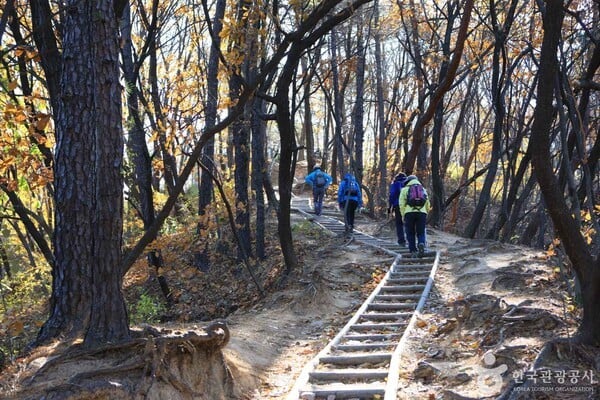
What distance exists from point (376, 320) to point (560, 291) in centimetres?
282

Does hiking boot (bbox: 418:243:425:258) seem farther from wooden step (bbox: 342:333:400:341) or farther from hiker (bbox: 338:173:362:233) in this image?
wooden step (bbox: 342:333:400:341)

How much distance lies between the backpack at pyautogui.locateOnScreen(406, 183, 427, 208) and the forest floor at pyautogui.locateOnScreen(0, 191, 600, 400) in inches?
60.1

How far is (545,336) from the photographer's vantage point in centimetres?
600

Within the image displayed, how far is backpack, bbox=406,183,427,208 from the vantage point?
12078 millimetres

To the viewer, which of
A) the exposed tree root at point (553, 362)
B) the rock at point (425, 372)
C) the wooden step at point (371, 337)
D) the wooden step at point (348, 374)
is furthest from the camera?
the wooden step at point (371, 337)

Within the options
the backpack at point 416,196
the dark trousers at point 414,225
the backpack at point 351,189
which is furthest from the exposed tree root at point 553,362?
the backpack at point 351,189

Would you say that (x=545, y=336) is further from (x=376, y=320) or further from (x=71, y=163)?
(x=71, y=163)

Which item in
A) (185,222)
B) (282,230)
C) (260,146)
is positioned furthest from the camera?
(185,222)

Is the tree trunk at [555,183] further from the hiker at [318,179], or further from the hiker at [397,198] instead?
the hiker at [318,179]

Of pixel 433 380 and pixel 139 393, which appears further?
pixel 433 380

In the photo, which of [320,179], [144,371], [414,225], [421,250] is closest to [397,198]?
[414,225]

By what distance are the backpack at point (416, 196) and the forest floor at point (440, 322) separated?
153 centimetres

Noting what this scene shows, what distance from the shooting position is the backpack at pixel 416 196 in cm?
1208

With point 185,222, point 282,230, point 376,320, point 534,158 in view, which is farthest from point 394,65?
Answer: point 534,158
